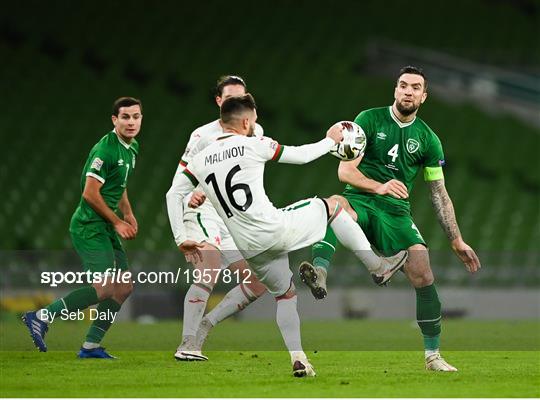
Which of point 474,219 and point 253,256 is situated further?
point 474,219

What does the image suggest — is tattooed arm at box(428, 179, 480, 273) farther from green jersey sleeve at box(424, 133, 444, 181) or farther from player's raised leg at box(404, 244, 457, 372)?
player's raised leg at box(404, 244, 457, 372)

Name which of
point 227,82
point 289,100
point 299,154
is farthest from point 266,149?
point 289,100

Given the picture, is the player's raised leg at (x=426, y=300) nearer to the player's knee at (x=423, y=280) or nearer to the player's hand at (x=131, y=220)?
the player's knee at (x=423, y=280)

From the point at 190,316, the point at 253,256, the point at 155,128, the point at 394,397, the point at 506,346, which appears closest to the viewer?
the point at 394,397

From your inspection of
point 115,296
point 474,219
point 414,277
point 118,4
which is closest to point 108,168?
point 115,296

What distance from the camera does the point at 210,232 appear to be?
9188 mm

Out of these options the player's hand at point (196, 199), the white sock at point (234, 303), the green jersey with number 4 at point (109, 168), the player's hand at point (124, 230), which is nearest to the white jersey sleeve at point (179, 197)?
the player's hand at point (196, 199)

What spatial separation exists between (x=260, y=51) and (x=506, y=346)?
16.1 metres

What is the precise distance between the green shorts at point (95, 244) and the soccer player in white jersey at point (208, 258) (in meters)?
0.65

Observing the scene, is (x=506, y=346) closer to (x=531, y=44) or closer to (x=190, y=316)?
(x=190, y=316)

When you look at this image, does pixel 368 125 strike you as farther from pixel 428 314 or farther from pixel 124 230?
pixel 124 230

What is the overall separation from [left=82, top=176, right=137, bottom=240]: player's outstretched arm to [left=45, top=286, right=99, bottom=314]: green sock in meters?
0.54

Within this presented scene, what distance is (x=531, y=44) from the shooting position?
26781 millimetres

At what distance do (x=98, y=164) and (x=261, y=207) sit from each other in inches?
80.3
